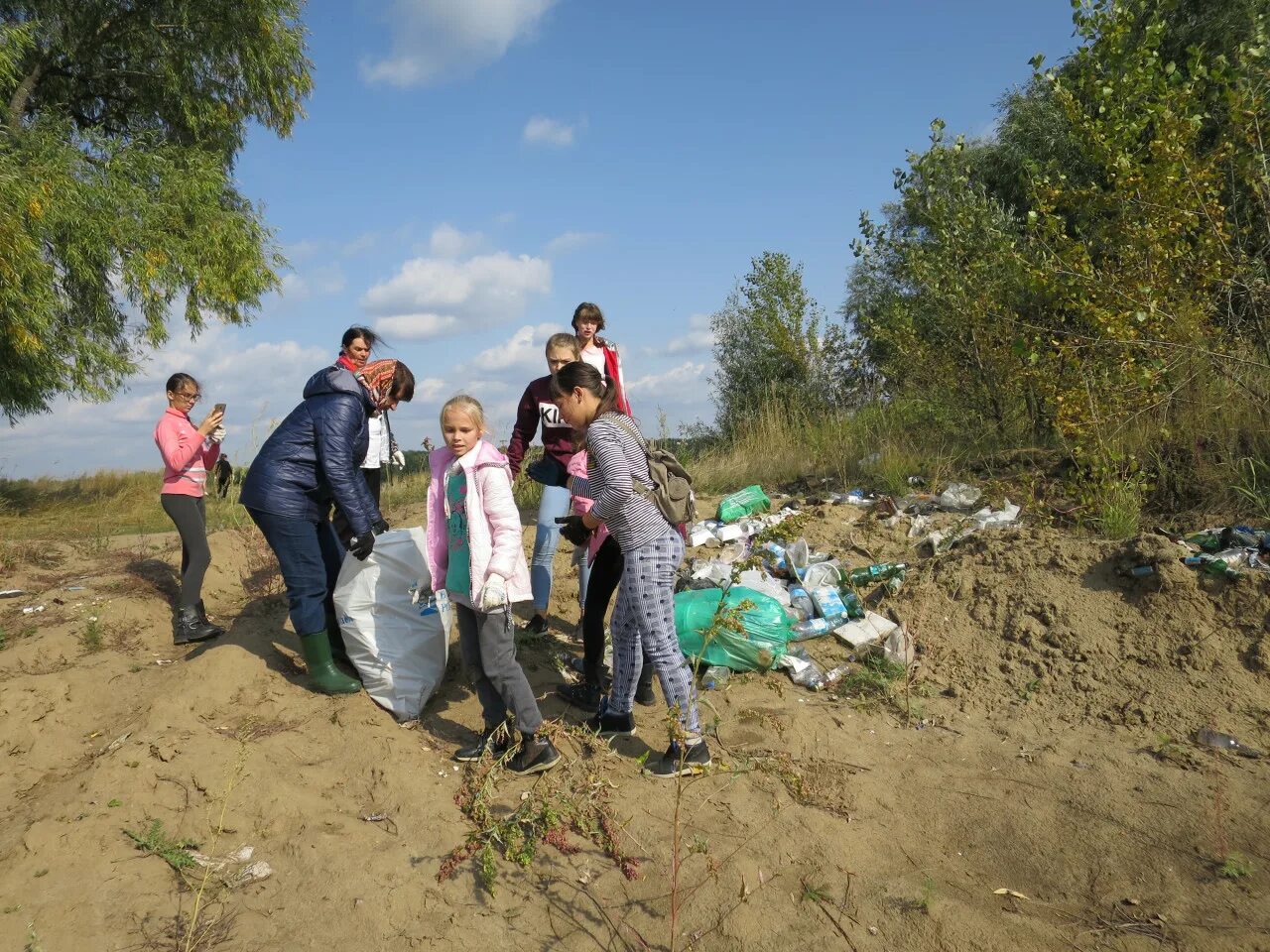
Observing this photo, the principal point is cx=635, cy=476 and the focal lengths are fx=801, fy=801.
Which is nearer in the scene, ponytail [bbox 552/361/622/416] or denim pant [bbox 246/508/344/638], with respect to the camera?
ponytail [bbox 552/361/622/416]

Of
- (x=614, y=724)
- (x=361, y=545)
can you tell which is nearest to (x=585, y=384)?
(x=361, y=545)

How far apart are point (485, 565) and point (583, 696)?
44.7 inches

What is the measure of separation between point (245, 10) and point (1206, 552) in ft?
47.2

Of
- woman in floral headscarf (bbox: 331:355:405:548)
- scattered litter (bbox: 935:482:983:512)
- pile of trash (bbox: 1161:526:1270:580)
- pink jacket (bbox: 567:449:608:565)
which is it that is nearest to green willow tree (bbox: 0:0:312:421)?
woman in floral headscarf (bbox: 331:355:405:548)

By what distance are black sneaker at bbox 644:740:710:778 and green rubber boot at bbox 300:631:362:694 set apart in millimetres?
1752

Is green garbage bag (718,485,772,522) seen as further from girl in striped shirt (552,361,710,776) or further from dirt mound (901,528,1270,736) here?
girl in striped shirt (552,361,710,776)

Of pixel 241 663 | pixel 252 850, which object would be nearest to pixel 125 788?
pixel 252 850

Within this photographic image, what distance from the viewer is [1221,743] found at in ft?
11.5

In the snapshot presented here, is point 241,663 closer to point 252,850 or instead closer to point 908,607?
→ point 252,850

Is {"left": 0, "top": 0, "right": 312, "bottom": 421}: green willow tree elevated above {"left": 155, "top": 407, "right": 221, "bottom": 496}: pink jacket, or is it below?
above

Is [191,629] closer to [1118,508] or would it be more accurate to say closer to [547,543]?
[547,543]

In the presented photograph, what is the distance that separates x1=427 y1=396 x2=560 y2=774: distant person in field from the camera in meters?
3.39

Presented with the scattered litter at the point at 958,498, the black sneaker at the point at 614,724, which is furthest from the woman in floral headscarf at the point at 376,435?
the scattered litter at the point at 958,498

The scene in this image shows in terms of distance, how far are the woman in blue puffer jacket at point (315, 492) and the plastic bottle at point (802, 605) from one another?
8.45 ft
